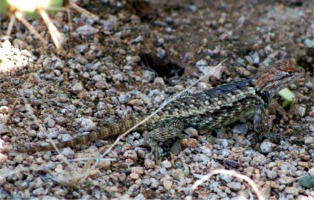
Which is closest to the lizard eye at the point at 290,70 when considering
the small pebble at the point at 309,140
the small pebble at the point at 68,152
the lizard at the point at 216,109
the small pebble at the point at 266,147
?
the lizard at the point at 216,109

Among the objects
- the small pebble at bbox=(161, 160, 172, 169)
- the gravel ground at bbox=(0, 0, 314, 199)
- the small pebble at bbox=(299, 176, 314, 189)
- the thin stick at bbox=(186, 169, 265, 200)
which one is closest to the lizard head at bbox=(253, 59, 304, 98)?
the gravel ground at bbox=(0, 0, 314, 199)

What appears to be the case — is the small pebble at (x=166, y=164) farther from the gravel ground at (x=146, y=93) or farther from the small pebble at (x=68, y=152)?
the small pebble at (x=68, y=152)

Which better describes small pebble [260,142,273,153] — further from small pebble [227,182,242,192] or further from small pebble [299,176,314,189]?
small pebble [227,182,242,192]

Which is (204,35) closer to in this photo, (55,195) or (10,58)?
(10,58)

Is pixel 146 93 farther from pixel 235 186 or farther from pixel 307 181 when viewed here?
pixel 307 181

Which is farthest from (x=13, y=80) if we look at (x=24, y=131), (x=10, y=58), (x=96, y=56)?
(x=96, y=56)

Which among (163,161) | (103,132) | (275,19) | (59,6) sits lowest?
(163,161)
